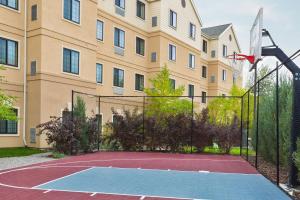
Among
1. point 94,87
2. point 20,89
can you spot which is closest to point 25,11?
point 20,89

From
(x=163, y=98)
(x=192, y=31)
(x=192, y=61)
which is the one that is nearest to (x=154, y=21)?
(x=192, y=31)

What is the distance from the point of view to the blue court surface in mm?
8570

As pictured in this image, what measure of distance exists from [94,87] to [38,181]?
47.5 feet

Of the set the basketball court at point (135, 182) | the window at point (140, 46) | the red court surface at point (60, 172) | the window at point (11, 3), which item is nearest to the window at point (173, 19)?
the window at point (140, 46)

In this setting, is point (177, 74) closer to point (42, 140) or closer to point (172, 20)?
point (172, 20)

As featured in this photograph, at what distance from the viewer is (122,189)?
900cm

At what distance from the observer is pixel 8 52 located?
1975 cm

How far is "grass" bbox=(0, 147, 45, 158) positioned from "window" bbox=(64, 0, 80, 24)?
8614 millimetres

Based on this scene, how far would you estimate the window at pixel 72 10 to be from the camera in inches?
860

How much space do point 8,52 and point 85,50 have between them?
5256 mm

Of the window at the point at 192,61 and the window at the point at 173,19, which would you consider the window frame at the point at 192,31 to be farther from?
the window at the point at 173,19

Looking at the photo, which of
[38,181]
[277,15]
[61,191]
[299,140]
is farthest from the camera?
[277,15]

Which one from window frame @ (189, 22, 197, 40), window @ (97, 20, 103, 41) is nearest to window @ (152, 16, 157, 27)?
window @ (97, 20, 103, 41)

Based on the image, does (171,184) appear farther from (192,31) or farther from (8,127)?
(192,31)
